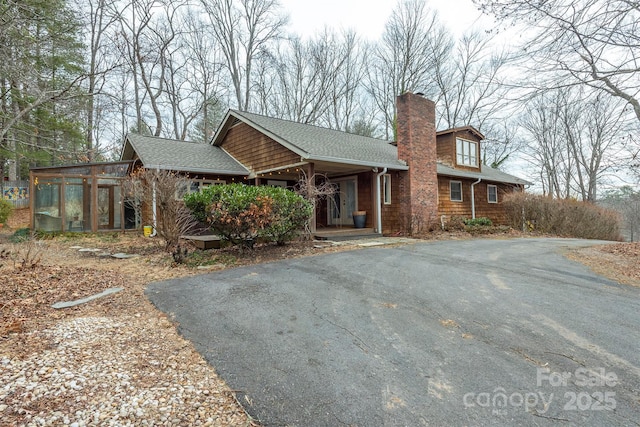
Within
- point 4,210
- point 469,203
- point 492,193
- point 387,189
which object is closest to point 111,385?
point 387,189

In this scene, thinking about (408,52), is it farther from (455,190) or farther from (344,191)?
(344,191)

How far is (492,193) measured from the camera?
17.1 meters

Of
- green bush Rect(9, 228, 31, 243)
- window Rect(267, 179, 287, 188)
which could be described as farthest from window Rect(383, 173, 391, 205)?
green bush Rect(9, 228, 31, 243)

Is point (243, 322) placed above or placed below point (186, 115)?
below

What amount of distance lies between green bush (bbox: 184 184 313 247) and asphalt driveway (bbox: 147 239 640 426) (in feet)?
4.76

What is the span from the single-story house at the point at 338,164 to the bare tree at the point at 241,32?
32.5ft

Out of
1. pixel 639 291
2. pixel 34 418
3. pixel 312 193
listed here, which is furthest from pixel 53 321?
pixel 639 291

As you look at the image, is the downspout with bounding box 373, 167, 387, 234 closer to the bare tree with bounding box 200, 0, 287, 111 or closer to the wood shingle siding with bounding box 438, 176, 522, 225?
the wood shingle siding with bounding box 438, 176, 522, 225

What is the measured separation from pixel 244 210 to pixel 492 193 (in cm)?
1550

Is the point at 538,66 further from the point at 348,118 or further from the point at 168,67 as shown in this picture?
the point at 168,67

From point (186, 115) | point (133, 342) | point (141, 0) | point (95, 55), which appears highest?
point (141, 0)

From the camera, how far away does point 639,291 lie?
4.59m

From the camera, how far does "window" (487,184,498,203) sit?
1680 centimetres

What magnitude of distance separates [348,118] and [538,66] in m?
19.8
